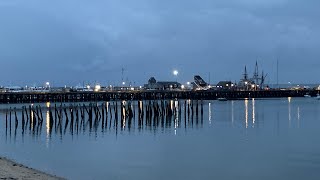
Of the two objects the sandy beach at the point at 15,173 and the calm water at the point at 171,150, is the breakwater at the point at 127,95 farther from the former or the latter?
the sandy beach at the point at 15,173

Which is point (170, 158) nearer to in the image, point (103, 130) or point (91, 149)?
point (91, 149)

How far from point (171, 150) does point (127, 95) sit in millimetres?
71031

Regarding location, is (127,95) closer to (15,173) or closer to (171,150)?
(171,150)

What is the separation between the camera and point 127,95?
106438mm

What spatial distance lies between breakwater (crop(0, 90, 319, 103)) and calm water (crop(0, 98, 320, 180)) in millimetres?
41079

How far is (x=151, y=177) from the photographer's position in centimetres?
2608

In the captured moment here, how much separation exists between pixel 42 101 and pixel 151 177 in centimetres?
7220

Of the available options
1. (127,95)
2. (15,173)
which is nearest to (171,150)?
(15,173)

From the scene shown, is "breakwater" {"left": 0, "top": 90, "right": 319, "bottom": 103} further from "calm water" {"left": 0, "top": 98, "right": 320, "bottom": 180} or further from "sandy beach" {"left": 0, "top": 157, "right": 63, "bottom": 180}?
"sandy beach" {"left": 0, "top": 157, "right": 63, "bottom": 180}

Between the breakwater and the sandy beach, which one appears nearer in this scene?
the sandy beach

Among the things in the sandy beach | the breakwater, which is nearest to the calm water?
the sandy beach

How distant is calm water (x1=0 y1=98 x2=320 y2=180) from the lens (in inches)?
1080

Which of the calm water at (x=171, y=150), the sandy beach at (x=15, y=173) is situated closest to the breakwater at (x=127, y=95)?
the calm water at (x=171, y=150)

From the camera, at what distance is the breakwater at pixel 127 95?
303 ft
